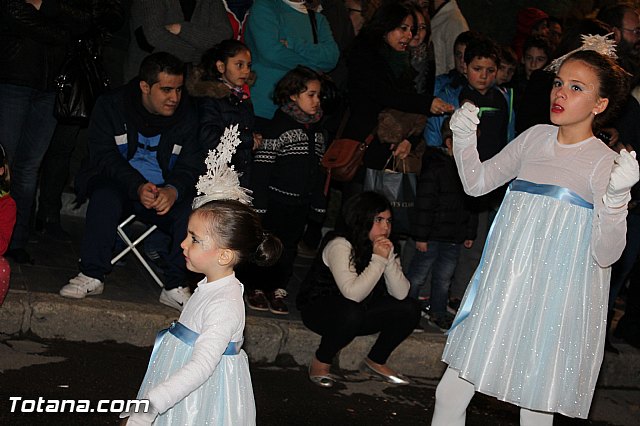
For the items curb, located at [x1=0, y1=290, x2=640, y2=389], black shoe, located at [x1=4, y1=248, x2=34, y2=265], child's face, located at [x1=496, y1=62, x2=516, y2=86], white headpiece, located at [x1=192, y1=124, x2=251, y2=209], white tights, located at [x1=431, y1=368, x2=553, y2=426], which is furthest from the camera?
child's face, located at [x1=496, y1=62, x2=516, y2=86]

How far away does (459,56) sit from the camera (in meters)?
7.62

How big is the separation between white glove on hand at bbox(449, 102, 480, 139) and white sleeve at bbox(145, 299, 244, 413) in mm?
1357

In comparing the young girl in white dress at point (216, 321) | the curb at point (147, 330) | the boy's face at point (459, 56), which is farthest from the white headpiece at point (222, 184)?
the boy's face at point (459, 56)

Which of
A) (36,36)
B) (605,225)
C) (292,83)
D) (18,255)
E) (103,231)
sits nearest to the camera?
(605,225)

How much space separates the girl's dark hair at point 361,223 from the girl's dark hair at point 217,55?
1283 mm

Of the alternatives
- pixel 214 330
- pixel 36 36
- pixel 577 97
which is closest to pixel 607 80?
pixel 577 97

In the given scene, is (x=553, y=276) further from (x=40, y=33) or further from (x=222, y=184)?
(x=40, y=33)

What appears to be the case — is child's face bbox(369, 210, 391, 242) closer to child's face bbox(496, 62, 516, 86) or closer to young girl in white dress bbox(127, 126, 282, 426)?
child's face bbox(496, 62, 516, 86)

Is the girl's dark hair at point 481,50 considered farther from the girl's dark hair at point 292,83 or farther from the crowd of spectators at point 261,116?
the girl's dark hair at point 292,83

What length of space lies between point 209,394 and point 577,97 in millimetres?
2025

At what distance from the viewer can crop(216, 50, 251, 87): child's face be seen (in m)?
6.81

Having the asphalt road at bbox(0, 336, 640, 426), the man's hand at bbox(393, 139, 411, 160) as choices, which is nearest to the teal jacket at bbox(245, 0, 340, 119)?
the man's hand at bbox(393, 139, 411, 160)

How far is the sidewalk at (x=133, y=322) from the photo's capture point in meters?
6.06

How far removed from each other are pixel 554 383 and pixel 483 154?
3.12 meters
